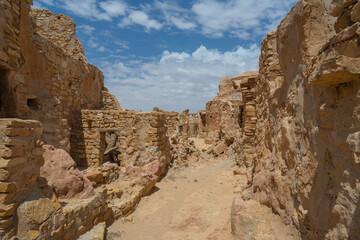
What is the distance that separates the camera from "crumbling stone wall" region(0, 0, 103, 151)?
4.61 meters

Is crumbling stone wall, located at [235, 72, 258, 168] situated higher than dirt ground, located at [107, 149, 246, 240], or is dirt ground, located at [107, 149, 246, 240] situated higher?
crumbling stone wall, located at [235, 72, 258, 168]

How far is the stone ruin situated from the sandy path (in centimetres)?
42

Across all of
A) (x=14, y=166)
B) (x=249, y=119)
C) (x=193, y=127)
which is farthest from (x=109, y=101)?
(x=193, y=127)

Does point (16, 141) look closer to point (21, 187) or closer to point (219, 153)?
point (21, 187)

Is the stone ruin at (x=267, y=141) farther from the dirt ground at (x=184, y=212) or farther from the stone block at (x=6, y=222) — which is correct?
the dirt ground at (x=184, y=212)

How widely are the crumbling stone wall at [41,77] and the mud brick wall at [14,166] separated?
2073 mm

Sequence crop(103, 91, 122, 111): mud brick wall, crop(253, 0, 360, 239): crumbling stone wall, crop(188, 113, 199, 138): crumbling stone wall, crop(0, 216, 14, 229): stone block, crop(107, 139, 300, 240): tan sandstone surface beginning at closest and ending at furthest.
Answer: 1. crop(253, 0, 360, 239): crumbling stone wall
2. crop(0, 216, 14, 229): stone block
3. crop(107, 139, 300, 240): tan sandstone surface
4. crop(103, 91, 122, 111): mud brick wall
5. crop(188, 113, 199, 138): crumbling stone wall

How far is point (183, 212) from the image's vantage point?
5617mm

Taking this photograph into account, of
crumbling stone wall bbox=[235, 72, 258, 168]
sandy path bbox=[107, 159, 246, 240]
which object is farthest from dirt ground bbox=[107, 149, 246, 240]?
crumbling stone wall bbox=[235, 72, 258, 168]

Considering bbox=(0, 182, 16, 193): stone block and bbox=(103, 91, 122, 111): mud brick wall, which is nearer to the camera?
bbox=(0, 182, 16, 193): stone block

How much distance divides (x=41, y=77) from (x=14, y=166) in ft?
16.4

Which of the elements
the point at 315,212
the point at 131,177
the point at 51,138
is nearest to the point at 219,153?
the point at 131,177

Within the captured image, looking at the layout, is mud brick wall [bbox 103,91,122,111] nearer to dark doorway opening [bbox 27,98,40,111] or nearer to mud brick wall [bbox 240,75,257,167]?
dark doorway opening [bbox 27,98,40,111]

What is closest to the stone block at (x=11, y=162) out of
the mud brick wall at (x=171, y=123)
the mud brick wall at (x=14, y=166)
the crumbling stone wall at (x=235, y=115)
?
the mud brick wall at (x=14, y=166)
